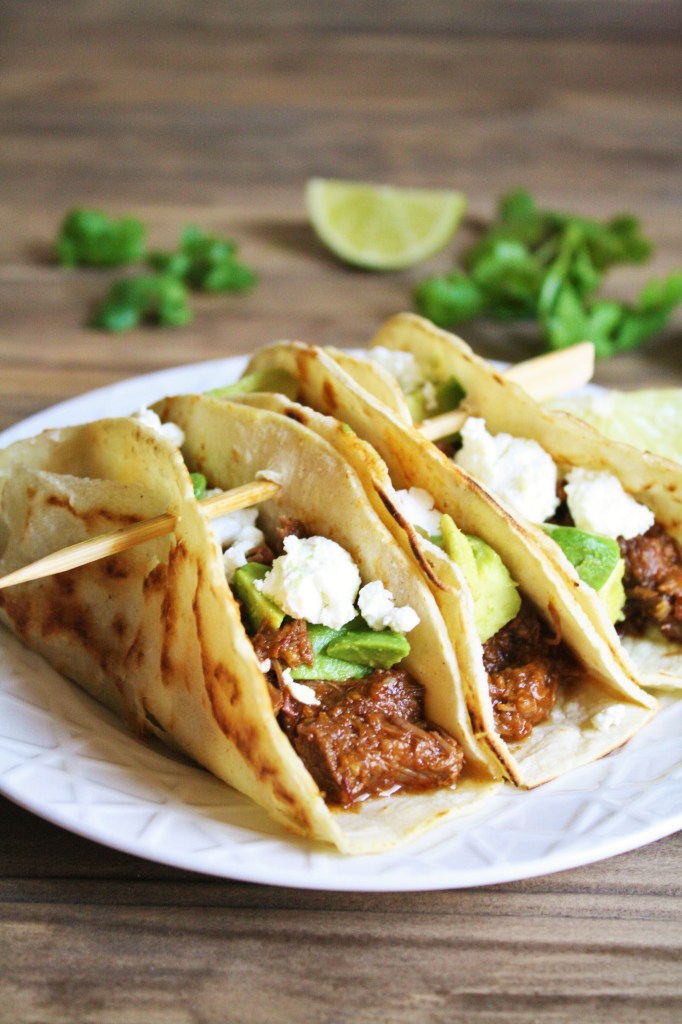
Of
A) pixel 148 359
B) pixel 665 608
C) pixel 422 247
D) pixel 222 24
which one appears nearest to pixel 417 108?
pixel 222 24

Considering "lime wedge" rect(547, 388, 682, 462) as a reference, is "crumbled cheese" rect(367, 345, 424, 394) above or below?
above

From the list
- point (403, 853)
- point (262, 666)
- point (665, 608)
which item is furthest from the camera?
point (665, 608)

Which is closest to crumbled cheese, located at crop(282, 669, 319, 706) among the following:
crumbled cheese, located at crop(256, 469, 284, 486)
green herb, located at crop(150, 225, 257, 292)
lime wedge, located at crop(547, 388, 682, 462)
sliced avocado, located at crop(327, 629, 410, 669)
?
sliced avocado, located at crop(327, 629, 410, 669)

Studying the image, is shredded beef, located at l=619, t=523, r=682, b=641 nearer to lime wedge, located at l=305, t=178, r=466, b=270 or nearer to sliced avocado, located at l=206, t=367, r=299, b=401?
sliced avocado, located at l=206, t=367, r=299, b=401

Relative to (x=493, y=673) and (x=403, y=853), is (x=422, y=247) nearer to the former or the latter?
(x=493, y=673)

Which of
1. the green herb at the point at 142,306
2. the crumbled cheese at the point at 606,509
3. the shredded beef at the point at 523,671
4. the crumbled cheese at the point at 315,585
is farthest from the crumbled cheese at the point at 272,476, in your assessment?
the green herb at the point at 142,306

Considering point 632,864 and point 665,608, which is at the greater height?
point 665,608
